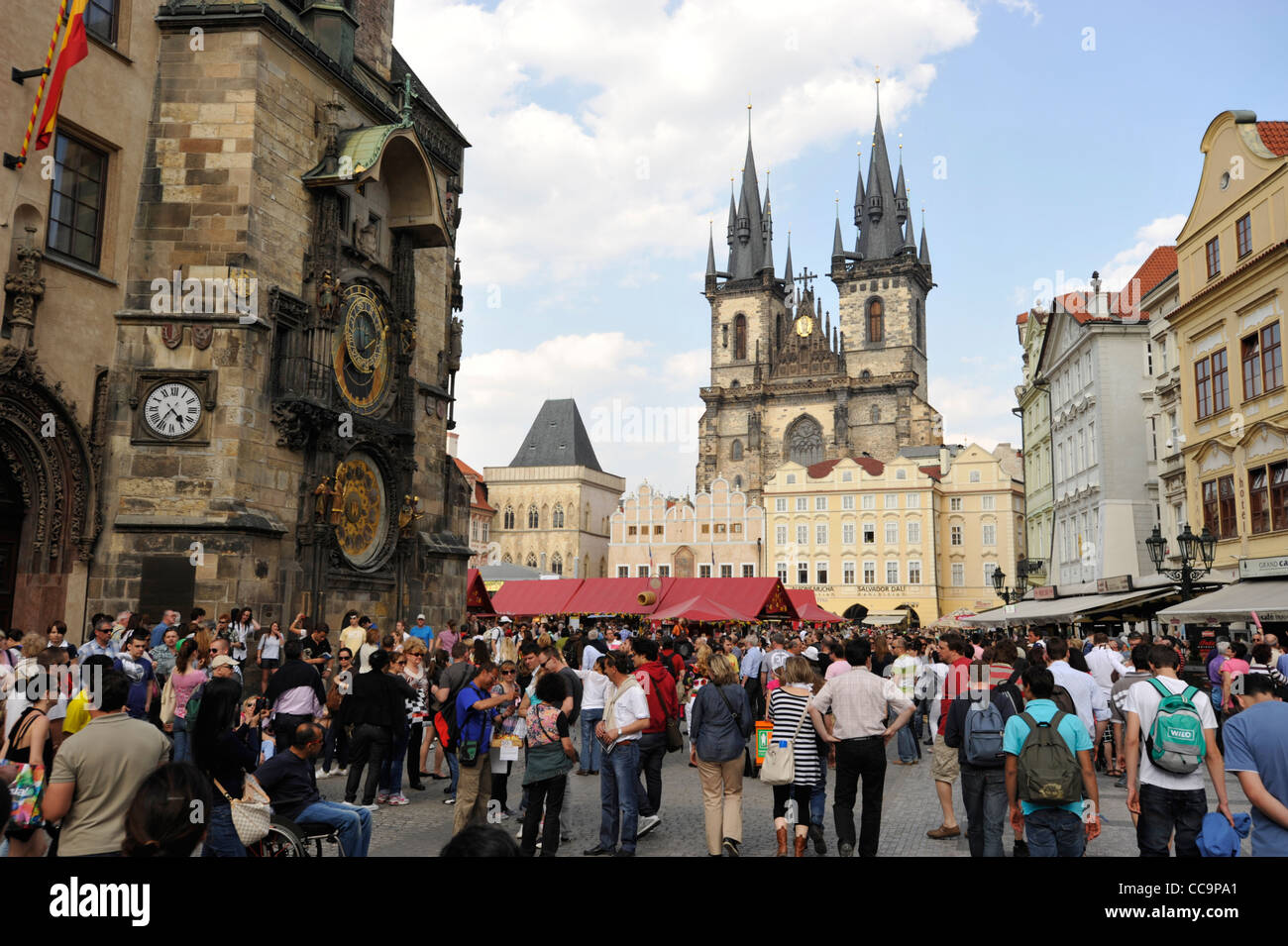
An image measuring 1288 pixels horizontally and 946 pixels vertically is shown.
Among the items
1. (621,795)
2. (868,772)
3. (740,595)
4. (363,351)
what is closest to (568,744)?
(621,795)

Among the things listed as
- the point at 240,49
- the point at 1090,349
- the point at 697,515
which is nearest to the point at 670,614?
Result: the point at 240,49

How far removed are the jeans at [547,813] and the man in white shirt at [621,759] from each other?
1.67ft

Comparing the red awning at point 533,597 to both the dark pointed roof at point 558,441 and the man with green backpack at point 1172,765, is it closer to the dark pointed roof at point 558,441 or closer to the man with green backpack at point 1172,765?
the man with green backpack at point 1172,765

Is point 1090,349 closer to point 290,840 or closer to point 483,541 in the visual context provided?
point 290,840

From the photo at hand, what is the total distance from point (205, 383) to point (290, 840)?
33.9 feet

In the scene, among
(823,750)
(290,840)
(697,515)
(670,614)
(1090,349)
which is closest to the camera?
(290,840)

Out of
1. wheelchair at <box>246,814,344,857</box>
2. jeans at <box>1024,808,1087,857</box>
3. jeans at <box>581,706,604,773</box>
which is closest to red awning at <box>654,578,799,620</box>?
jeans at <box>581,706,604,773</box>

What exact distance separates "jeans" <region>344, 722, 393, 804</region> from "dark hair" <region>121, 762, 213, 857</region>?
→ 244 inches

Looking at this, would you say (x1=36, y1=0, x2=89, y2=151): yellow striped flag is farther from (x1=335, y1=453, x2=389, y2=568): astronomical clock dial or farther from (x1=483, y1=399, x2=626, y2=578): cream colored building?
(x1=483, y1=399, x2=626, y2=578): cream colored building

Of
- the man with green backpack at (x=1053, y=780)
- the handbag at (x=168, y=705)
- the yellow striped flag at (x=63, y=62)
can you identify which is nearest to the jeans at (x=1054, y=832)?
the man with green backpack at (x=1053, y=780)

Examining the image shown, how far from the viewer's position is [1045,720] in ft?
21.5

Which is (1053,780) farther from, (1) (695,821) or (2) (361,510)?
(2) (361,510)

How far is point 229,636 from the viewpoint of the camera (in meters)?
13.8

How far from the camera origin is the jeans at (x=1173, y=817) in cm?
642
